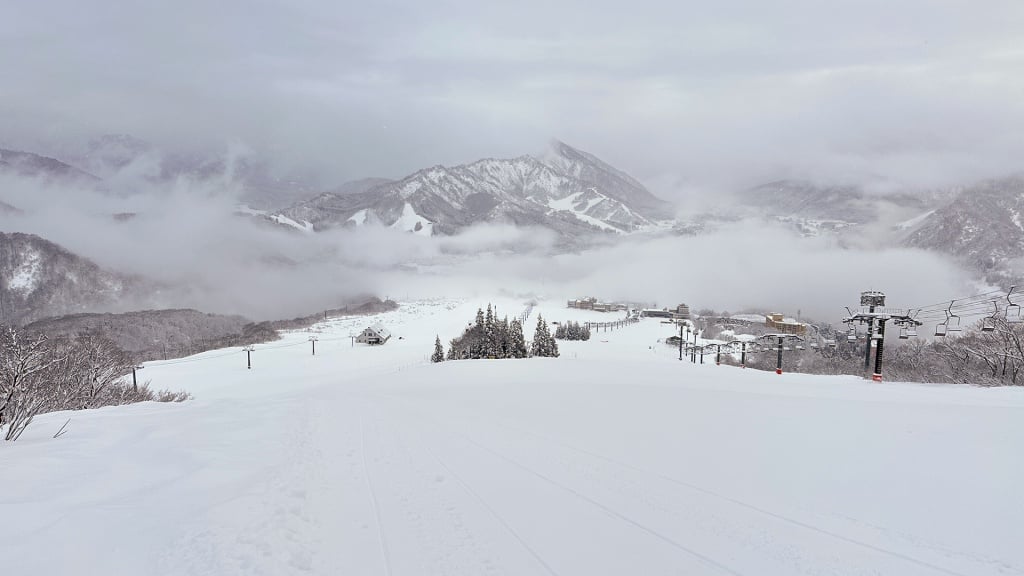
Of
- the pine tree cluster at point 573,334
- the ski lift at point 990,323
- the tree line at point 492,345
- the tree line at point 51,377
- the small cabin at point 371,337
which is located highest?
the ski lift at point 990,323

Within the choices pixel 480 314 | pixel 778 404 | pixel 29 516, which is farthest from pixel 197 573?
pixel 480 314

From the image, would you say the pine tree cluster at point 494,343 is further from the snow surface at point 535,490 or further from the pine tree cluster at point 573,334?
the pine tree cluster at point 573,334

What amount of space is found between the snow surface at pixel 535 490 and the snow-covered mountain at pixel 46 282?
718ft

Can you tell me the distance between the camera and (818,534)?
18.5 feet

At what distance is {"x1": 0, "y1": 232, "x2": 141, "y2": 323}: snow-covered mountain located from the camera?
537 feet

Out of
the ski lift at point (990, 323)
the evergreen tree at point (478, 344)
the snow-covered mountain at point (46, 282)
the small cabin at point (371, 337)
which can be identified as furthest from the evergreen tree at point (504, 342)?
the snow-covered mountain at point (46, 282)

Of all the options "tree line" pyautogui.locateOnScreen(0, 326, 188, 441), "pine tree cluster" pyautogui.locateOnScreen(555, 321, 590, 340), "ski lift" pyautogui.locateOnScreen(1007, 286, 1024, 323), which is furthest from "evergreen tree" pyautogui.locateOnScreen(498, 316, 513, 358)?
"pine tree cluster" pyautogui.locateOnScreen(555, 321, 590, 340)

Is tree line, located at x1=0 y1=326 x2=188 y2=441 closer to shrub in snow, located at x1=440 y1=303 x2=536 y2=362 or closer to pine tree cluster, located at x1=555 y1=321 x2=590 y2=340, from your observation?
shrub in snow, located at x1=440 y1=303 x2=536 y2=362

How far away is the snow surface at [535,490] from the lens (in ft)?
16.1

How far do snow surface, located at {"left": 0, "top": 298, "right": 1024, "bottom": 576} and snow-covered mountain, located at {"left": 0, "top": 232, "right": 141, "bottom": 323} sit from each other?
21888 centimetres

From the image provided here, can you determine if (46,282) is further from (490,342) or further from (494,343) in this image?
(494,343)

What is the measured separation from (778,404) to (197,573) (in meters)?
13.1

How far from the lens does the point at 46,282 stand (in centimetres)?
17250

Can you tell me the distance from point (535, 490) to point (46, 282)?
24384cm
